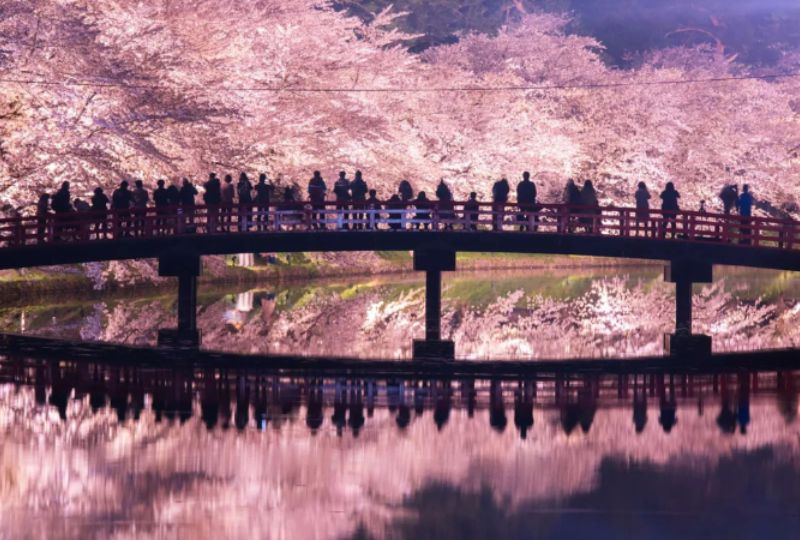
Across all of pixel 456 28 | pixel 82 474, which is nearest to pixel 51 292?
pixel 82 474

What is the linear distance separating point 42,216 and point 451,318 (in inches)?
496

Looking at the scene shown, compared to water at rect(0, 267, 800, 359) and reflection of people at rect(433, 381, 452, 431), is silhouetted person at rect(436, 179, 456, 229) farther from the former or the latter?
reflection of people at rect(433, 381, 452, 431)

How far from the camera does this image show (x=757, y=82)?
7369cm

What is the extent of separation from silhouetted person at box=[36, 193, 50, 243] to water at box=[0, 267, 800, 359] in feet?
7.34

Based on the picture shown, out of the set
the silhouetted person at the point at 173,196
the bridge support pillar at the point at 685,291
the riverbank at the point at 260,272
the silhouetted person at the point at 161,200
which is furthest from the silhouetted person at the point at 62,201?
the bridge support pillar at the point at 685,291

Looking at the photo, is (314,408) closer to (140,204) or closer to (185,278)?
(185,278)

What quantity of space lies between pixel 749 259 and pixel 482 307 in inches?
433

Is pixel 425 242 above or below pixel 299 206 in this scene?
below

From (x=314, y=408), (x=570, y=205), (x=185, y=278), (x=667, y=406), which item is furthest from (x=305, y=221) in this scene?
(x=667, y=406)

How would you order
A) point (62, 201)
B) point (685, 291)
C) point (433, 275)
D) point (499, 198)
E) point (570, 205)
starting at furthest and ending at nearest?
point (499, 198)
point (433, 275)
point (685, 291)
point (570, 205)
point (62, 201)

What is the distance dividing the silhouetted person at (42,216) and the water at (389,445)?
2.24 meters

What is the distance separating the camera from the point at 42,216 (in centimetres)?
3866

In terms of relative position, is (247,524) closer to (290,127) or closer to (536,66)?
(290,127)

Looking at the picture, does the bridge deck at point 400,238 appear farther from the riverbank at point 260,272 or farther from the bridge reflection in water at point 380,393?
the bridge reflection in water at point 380,393
